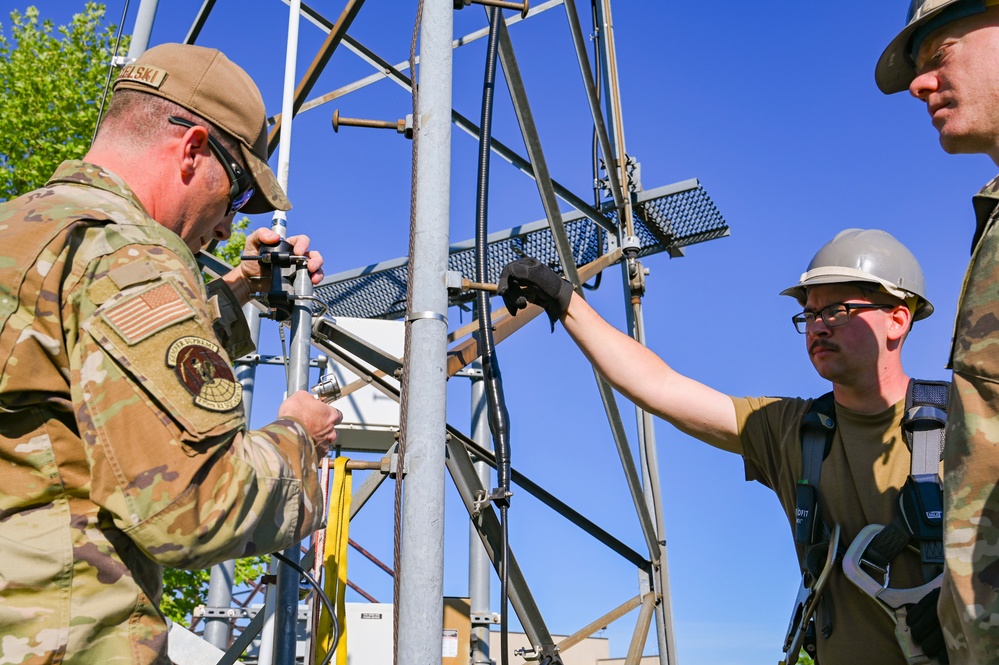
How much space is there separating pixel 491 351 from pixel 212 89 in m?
1.25

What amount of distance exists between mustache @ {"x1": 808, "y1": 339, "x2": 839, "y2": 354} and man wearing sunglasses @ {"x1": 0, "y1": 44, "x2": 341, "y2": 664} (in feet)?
6.32

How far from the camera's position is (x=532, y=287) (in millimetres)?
3086

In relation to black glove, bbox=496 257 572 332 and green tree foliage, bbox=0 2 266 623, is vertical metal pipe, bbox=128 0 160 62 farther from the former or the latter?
green tree foliage, bbox=0 2 266 623

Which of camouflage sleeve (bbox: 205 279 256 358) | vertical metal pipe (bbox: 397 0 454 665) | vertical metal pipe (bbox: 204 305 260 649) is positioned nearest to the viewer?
vertical metal pipe (bbox: 397 0 454 665)

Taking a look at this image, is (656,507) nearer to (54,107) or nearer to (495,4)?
(495,4)

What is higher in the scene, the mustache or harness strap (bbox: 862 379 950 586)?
the mustache

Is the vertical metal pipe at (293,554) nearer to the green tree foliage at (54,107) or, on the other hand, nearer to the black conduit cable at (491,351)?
the black conduit cable at (491,351)

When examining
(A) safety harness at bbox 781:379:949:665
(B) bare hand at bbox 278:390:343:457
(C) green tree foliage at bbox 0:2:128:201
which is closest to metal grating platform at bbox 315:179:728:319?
(A) safety harness at bbox 781:379:949:665

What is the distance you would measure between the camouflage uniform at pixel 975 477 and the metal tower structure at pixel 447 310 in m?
1.24

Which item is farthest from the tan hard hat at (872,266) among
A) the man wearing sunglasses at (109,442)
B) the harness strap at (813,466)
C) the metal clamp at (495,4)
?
the man wearing sunglasses at (109,442)

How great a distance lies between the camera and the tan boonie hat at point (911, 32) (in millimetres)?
2105

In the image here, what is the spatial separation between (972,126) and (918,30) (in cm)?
35

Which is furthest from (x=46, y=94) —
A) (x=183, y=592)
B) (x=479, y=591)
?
(x=479, y=591)

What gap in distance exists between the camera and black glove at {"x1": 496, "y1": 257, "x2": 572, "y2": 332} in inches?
120
